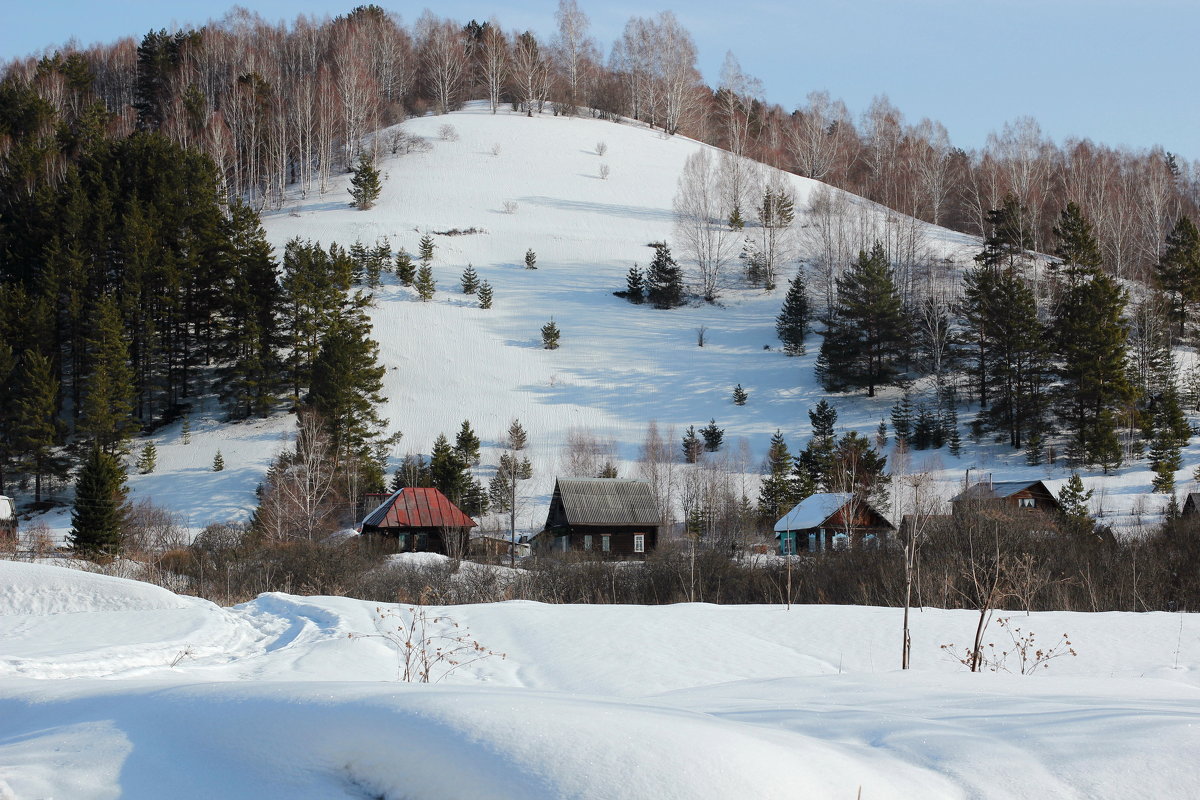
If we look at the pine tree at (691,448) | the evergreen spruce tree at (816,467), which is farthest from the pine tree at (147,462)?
the evergreen spruce tree at (816,467)

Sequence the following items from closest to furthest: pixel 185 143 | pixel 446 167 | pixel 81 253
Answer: pixel 81 253
pixel 185 143
pixel 446 167

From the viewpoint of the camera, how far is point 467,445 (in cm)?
4078

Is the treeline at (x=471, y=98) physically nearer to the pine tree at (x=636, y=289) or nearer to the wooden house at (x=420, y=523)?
the pine tree at (x=636, y=289)

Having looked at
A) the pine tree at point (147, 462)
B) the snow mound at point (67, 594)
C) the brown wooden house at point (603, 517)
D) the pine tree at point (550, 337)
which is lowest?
the brown wooden house at point (603, 517)

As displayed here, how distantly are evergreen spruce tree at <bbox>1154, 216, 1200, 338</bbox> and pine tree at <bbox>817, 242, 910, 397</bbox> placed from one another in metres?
14.9

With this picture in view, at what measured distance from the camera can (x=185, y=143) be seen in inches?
2744

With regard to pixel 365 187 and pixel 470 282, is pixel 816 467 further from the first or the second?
pixel 365 187

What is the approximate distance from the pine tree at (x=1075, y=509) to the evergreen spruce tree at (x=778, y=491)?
9.98m

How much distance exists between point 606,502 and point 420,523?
8.03 metres

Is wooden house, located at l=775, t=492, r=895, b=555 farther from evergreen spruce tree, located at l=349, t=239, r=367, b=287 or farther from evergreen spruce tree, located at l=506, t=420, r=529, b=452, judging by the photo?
evergreen spruce tree, located at l=349, t=239, r=367, b=287

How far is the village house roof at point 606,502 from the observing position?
36031mm

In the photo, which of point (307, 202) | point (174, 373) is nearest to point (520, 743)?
point (174, 373)

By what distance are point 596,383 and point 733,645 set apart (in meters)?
38.6

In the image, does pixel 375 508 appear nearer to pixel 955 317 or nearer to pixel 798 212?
pixel 955 317
